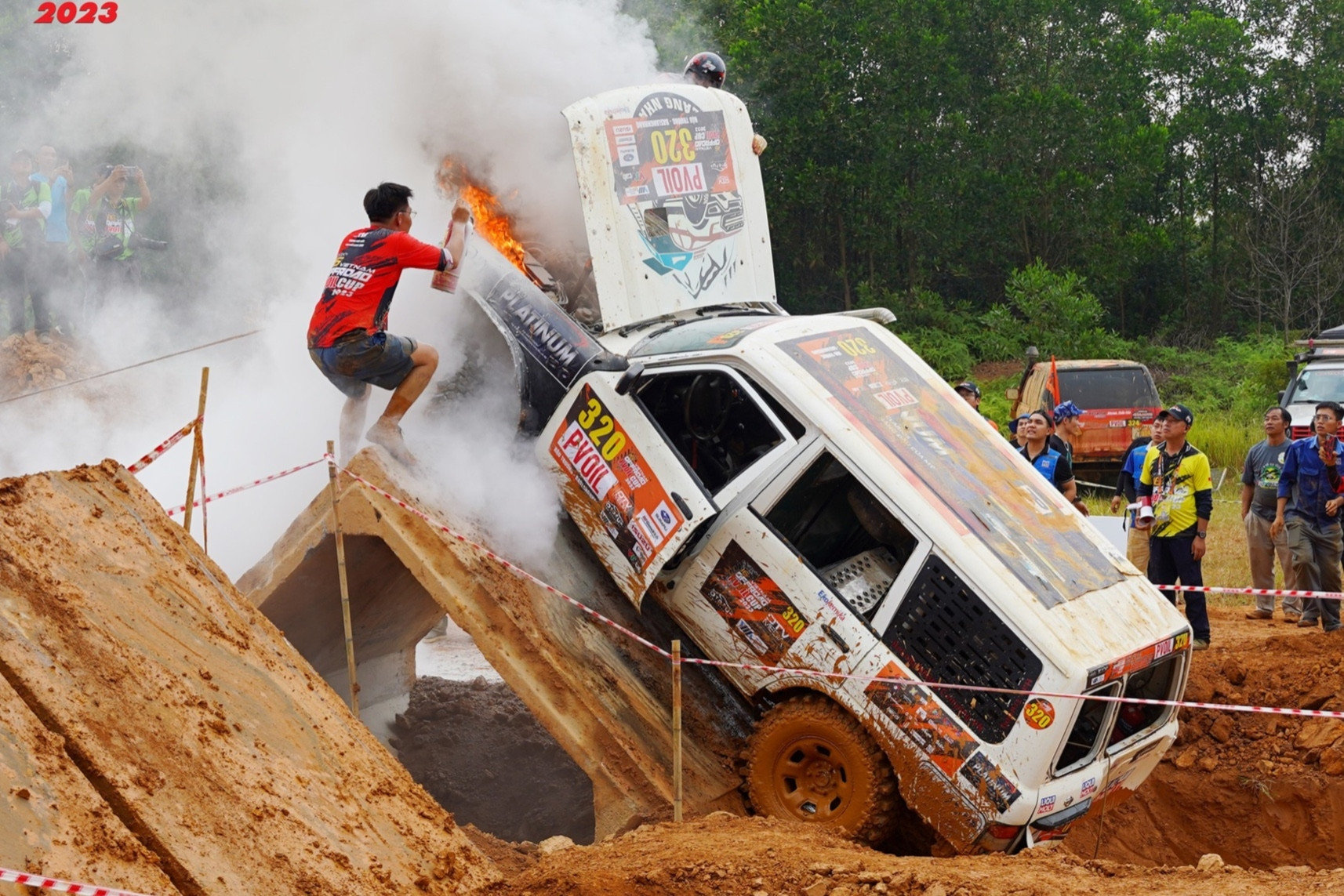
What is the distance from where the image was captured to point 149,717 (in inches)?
185

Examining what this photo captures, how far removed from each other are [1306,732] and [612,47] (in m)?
6.23

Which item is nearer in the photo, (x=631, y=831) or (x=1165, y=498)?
(x=631, y=831)

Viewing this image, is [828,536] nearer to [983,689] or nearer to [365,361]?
[983,689]

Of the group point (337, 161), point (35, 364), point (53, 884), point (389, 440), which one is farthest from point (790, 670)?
point (35, 364)

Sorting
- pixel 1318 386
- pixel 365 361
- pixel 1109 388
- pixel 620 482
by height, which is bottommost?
pixel 1109 388

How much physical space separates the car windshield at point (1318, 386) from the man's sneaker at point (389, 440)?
1163 cm

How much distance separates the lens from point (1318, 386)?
611 inches

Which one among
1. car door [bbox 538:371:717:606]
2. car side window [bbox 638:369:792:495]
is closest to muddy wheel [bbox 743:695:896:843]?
car door [bbox 538:371:717:606]

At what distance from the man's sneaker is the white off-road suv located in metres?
0.72

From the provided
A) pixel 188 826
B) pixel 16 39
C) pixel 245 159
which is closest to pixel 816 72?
pixel 16 39

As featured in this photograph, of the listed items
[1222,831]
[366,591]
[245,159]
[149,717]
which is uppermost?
[245,159]

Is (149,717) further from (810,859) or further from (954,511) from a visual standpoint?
(954,511)

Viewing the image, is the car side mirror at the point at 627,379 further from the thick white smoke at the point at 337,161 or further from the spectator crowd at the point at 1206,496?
the spectator crowd at the point at 1206,496

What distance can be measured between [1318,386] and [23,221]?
543 inches
